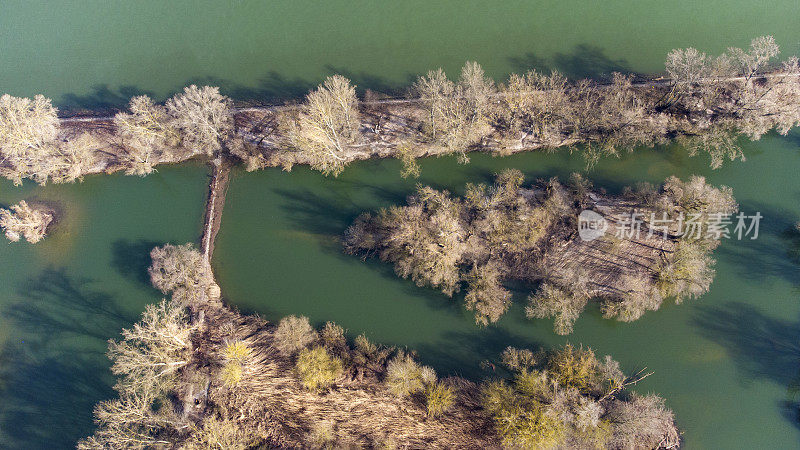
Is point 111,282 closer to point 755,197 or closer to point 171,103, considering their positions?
point 171,103

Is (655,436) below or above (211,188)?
below

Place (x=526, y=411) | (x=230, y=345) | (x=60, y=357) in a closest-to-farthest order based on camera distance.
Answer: (x=526, y=411) < (x=230, y=345) < (x=60, y=357)

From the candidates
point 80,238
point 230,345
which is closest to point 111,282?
point 80,238

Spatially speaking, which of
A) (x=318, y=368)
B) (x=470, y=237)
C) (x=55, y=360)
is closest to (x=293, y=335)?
(x=318, y=368)

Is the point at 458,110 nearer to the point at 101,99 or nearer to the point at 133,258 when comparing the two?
the point at 133,258

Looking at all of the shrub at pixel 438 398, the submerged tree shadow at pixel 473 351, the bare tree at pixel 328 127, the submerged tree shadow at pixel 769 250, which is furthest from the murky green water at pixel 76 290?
the submerged tree shadow at pixel 769 250

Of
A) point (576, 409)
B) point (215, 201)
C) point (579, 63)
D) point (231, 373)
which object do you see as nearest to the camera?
point (576, 409)

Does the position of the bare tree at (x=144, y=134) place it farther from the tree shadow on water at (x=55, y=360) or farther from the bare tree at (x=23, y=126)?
the tree shadow on water at (x=55, y=360)

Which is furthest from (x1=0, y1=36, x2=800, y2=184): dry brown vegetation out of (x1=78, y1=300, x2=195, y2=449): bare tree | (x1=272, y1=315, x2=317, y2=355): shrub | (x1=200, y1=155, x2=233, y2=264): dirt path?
(x1=78, y1=300, x2=195, y2=449): bare tree
